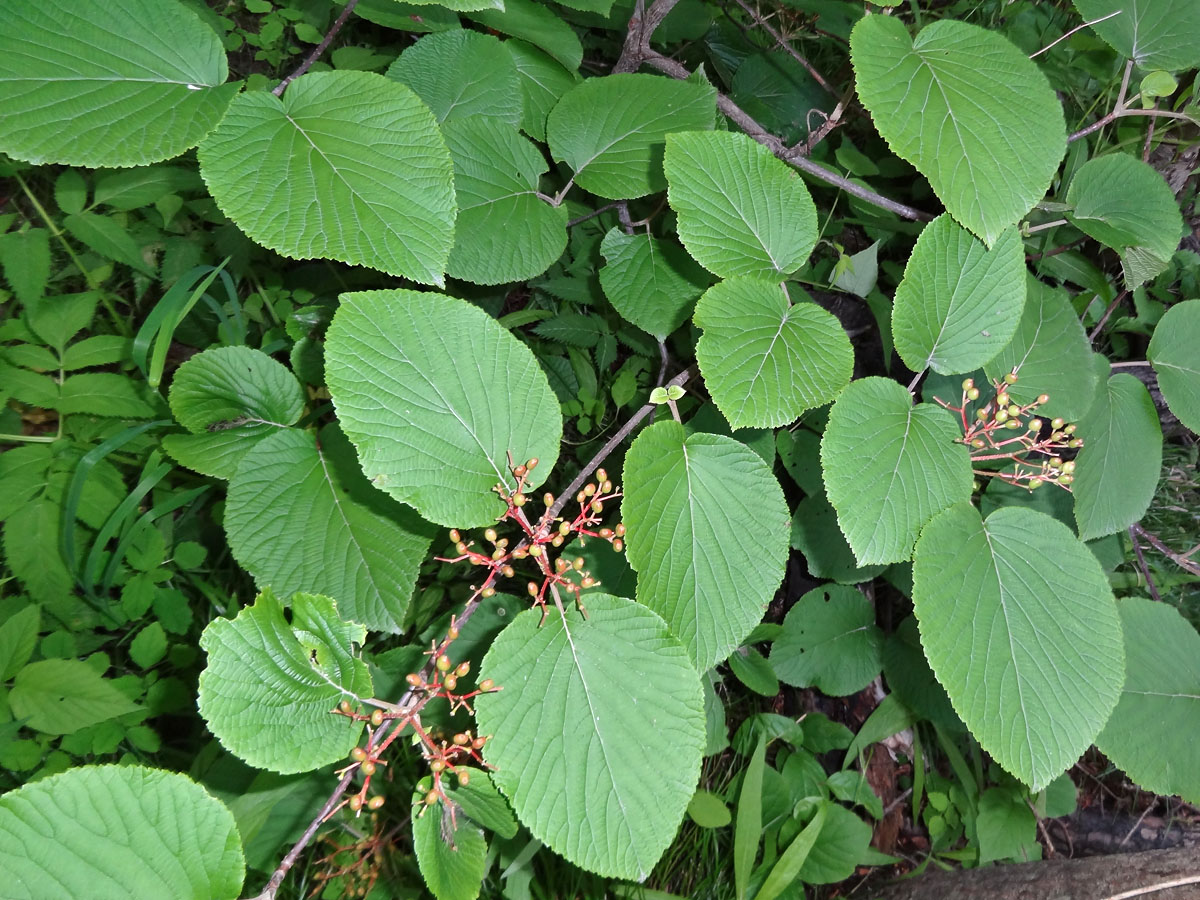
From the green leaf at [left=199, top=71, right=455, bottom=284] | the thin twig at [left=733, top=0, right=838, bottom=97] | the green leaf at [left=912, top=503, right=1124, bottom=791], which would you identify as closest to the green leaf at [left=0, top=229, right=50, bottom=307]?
the green leaf at [left=199, top=71, right=455, bottom=284]

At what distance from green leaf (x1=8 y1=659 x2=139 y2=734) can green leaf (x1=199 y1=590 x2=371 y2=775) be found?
1346 millimetres

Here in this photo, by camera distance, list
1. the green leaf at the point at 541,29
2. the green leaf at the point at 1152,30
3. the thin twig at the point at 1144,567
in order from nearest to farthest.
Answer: the green leaf at the point at 1152,30 < the green leaf at the point at 541,29 < the thin twig at the point at 1144,567

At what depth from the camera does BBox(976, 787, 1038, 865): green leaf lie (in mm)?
2486

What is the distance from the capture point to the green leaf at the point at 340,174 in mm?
1096

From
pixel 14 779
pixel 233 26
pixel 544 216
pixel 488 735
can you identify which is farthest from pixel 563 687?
pixel 233 26

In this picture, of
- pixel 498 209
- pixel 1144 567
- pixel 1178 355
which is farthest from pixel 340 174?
pixel 1144 567

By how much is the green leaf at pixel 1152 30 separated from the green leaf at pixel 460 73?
1.32 meters

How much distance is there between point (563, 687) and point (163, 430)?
6.03 feet

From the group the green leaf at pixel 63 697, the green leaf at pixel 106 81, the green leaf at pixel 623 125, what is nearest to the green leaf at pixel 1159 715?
the green leaf at pixel 623 125

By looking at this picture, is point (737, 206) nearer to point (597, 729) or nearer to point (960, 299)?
point (960, 299)

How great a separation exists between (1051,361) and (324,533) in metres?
1.59

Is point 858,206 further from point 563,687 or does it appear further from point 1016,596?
point 563,687

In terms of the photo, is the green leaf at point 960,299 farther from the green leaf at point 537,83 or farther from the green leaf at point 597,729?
the green leaf at point 537,83

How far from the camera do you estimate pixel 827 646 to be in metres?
2.52
